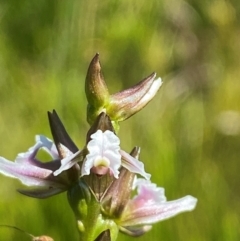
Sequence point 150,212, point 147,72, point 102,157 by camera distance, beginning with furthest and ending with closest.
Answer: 1. point 147,72
2. point 150,212
3. point 102,157

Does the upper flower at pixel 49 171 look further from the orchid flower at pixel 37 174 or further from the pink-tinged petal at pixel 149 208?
the pink-tinged petal at pixel 149 208

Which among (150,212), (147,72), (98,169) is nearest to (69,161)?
(98,169)

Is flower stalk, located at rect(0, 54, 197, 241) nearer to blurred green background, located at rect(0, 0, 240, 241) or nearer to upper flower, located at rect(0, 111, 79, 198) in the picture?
upper flower, located at rect(0, 111, 79, 198)

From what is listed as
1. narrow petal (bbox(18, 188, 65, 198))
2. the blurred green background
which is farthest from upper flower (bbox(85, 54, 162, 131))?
the blurred green background

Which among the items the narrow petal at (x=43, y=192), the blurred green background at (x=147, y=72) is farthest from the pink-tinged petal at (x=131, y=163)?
the blurred green background at (x=147, y=72)

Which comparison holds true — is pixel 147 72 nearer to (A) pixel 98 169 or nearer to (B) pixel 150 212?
(B) pixel 150 212

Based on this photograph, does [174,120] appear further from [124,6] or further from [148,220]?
[148,220]
